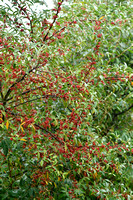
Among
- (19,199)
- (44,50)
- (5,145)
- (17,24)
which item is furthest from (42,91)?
(19,199)

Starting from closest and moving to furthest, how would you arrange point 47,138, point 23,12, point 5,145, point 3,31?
point 5,145 → point 3,31 → point 47,138 → point 23,12

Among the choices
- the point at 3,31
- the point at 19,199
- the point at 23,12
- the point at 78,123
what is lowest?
the point at 19,199

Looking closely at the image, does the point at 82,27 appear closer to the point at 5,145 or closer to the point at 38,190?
the point at 5,145

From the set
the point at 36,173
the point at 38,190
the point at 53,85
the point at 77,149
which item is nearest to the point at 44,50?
the point at 53,85

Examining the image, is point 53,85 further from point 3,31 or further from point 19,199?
point 19,199

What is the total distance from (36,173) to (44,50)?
79 centimetres

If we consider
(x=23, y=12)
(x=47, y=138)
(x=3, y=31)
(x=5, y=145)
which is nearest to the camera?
(x=5, y=145)

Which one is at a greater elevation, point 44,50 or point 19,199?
point 44,50

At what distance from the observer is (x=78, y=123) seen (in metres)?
1.50

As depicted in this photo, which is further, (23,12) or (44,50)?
(23,12)

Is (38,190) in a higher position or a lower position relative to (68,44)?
lower

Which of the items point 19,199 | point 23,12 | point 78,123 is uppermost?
point 23,12

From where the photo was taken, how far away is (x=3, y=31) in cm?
144

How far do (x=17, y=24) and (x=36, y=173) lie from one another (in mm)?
1010
